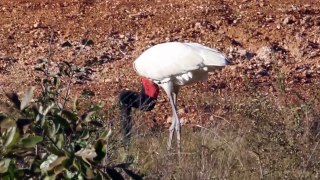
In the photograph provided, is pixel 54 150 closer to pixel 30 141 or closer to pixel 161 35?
pixel 30 141

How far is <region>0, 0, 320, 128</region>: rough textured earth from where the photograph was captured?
31.9ft

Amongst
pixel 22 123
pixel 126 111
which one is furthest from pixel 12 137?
pixel 126 111

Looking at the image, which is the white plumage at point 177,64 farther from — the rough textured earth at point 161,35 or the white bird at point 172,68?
the rough textured earth at point 161,35

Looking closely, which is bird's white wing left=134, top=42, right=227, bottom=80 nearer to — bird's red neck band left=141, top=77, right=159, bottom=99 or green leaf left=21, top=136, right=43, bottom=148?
bird's red neck band left=141, top=77, right=159, bottom=99

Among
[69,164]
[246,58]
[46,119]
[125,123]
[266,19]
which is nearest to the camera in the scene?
[69,164]

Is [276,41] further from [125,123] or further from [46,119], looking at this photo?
[46,119]

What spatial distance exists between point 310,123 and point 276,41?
16.8 feet

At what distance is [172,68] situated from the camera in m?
7.03

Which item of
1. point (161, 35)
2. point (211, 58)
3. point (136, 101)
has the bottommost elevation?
point (136, 101)

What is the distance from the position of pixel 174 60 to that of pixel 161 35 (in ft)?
13.2

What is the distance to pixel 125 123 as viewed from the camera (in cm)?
554

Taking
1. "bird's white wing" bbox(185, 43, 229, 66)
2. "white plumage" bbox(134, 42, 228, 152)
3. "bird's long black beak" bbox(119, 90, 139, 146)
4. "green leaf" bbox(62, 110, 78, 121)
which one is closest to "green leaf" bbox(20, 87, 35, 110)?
"green leaf" bbox(62, 110, 78, 121)

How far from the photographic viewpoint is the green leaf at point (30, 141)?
7.87 feet

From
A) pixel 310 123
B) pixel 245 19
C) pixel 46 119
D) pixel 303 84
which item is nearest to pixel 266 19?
pixel 245 19
